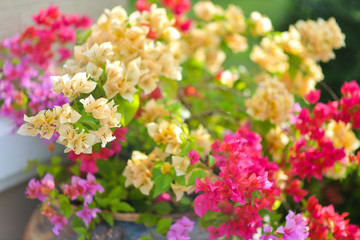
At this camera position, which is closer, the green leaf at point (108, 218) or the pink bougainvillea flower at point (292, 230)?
the pink bougainvillea flower at point (292, 230)

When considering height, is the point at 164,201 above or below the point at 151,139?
below

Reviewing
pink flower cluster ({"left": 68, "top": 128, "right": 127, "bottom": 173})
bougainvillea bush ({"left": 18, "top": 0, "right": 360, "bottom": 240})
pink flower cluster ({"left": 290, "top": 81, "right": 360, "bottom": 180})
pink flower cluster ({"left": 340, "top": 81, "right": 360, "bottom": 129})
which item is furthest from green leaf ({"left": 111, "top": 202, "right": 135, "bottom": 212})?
pink flower cluster ({"left": 340, "top": 81, "right": 360, "bottom": 129})

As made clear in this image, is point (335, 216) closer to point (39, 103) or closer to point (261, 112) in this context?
point (261, 112)

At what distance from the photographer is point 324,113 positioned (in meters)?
1.17

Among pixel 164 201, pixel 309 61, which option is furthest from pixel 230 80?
pixel 164 201

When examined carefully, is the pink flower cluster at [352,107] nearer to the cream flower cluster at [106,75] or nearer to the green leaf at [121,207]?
the cream flower cluster at [106,75]

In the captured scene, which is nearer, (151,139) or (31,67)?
(151,139)

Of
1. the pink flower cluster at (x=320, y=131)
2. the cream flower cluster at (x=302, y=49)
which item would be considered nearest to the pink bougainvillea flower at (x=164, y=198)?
the pink flower cluster at (x=320, y=131)

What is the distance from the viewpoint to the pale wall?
1.21 meters

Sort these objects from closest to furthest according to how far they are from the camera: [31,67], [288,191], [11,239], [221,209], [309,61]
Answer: [221,209]
[288,191]
[31,67]
[11,239]
[309,61]

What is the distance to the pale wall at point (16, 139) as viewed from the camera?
3.95 ft

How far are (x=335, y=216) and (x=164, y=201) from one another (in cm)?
44

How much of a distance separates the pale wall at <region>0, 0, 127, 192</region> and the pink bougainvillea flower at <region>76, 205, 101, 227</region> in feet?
0.95

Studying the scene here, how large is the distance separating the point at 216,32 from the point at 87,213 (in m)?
1.03
